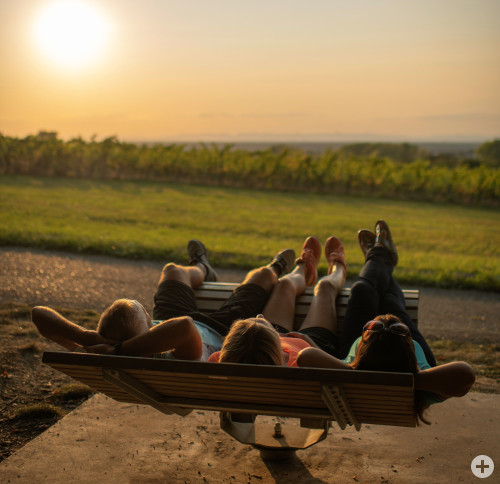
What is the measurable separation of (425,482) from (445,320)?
336cm

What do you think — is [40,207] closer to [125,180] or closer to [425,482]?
[125,180]

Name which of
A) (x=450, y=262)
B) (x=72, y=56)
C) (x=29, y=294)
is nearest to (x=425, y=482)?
(x=29, y=294)

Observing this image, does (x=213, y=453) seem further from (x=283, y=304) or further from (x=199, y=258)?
(x=199, y=258)

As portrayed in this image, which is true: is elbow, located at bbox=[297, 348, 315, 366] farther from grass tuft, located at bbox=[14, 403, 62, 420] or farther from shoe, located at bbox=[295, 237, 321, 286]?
shoe, located at bbox=[295, 237, 321, 286]

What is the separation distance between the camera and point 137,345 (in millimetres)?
2195

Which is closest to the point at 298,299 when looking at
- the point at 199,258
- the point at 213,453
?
the point at 199,258

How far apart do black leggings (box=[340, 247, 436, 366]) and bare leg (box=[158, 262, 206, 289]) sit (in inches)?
43.0

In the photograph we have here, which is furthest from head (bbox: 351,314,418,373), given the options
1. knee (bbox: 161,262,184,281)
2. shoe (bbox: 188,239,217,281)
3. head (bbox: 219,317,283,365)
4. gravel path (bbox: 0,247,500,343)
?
gravel path (bbox: 0,247,500,343)

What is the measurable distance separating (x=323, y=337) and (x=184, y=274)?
101 cm

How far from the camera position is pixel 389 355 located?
2076 mm

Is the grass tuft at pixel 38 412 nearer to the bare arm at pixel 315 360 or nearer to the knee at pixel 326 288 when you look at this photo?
the knee at pixel 326 288

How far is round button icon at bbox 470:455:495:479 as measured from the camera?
2.74 metres

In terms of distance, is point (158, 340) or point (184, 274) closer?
point (158, 340)

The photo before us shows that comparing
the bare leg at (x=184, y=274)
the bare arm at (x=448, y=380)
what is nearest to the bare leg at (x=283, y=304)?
the bare leg at (x=184, y=274)
